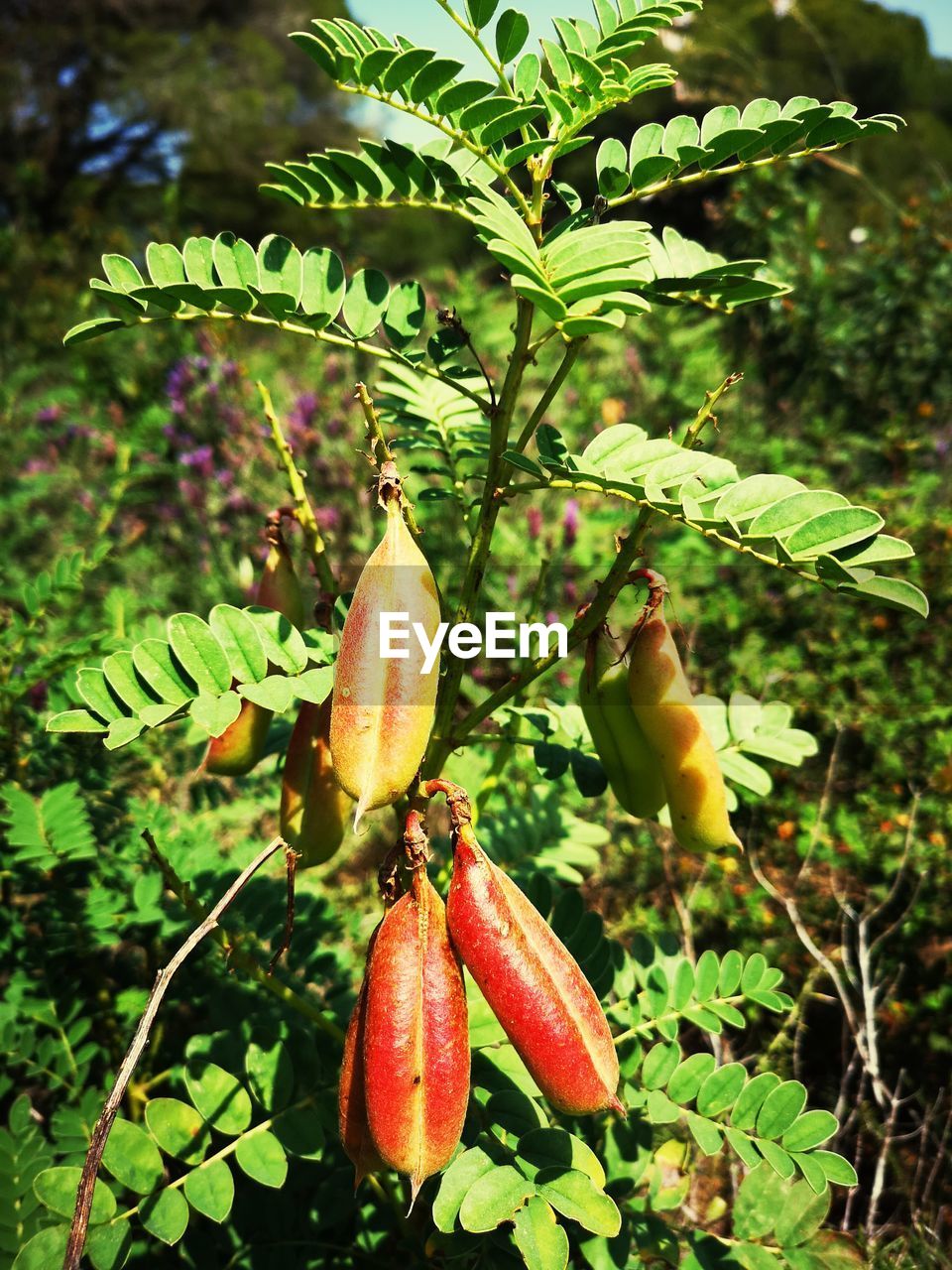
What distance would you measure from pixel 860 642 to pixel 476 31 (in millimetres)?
1865

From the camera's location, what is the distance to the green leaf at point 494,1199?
0.62 metres

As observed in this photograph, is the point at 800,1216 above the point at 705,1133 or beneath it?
beneath

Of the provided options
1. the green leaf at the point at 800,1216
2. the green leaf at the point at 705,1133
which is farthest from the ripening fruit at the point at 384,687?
the green leaf at the point at 800,1216

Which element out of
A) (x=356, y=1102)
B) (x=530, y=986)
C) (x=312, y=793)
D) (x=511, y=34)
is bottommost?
(x=356, y=1102)

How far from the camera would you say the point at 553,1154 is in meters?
0.68

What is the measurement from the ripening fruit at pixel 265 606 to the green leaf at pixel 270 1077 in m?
0.28

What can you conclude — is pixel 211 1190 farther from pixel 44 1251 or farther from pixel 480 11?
pixel 480 11

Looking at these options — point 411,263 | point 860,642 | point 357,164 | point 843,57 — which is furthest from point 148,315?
point 411,263

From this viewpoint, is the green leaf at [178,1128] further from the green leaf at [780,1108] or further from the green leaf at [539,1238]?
the green leaf at [780,1108]

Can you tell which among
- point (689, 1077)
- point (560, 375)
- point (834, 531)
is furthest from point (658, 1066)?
point (560, 375)

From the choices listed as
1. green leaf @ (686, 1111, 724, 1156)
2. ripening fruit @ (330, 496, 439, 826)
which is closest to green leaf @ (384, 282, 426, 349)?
ripening fruit @ (330, 496, 439, 826)

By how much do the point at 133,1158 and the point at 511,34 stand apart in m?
0.96

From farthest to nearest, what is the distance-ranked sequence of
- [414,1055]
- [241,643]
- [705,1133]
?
[705,1133], [241,643], [414,1055]

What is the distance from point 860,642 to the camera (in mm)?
2148
